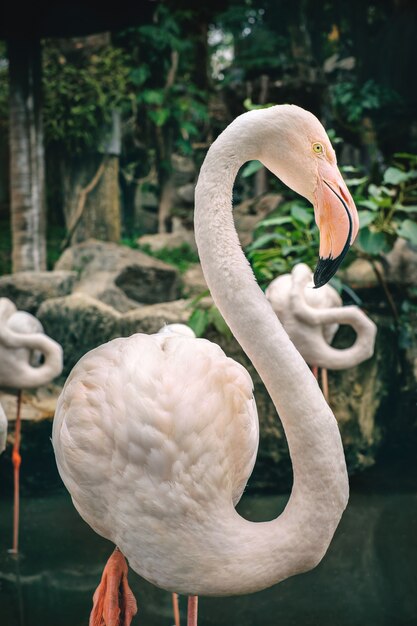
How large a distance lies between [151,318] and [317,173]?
2.60m

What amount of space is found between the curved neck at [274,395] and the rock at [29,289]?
3676 millimetres

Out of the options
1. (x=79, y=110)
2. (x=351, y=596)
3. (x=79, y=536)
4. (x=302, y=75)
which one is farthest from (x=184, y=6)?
(x=351, y=596)

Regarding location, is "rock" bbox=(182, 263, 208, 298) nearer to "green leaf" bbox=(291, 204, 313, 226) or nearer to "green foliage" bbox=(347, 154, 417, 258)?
"green leaf" bbox=(291, 204, 313, 226)

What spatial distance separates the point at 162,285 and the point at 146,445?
15.1 feet

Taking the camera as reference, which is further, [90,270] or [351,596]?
[90,270]

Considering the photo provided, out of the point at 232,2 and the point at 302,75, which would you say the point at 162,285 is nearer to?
the point at 302,75

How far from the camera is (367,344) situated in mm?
3518

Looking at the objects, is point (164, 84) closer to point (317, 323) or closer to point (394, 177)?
point (394, 177)

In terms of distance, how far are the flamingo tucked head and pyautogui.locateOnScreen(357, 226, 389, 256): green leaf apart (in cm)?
259

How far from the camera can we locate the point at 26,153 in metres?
5.74

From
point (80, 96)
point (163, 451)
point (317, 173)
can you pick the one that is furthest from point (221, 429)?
point (80, 96)

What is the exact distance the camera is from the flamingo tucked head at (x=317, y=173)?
129cm

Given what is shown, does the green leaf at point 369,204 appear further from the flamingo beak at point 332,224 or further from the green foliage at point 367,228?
the flamingo beak at point 332,224

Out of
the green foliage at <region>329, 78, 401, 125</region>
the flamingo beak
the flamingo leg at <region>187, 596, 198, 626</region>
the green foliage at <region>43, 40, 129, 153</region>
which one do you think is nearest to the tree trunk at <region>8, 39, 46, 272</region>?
the green foliage at <region>43, 40, 129, 153</region>
